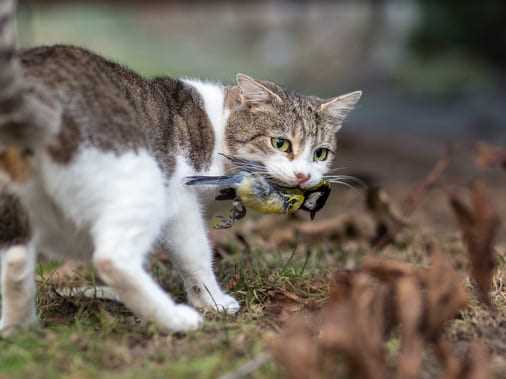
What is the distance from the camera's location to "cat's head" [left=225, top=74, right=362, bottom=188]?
10.8 ft

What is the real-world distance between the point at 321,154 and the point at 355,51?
9387 mm

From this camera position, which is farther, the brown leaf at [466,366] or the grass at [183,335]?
the grass at [183,335]

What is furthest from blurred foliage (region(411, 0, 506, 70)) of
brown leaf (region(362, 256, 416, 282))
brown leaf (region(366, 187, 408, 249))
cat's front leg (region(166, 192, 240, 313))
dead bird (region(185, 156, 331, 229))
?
brown leaf (region(362, 256, 416, 282))

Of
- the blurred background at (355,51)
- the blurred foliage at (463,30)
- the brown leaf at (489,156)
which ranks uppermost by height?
the brown leaf at (489,156)

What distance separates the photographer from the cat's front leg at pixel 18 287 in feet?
8.73

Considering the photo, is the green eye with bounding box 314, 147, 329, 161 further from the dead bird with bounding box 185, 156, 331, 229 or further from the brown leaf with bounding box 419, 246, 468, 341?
the brown leaf with bounding box 419, 246, 468, 341

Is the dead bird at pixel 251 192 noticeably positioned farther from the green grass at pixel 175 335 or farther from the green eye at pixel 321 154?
the green grass at pixel 175 335

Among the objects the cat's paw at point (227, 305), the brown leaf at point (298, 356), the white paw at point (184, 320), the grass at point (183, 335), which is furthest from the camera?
the cat's paw at point (227, 305)

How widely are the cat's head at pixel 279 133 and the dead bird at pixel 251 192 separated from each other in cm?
4

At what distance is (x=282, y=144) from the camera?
11.1 ft

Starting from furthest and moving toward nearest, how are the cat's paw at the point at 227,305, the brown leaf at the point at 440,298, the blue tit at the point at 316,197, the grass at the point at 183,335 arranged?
the blue tit at the point at 316,197 < the cat's paw at the point at 227,305 < the grass at the point at 183,335 < the brown leaf at the point at 440,298

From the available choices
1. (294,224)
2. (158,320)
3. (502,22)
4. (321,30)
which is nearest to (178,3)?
(321,30)

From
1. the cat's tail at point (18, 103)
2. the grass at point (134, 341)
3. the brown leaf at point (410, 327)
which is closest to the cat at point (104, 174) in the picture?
the cat's tail at point (18, 103)

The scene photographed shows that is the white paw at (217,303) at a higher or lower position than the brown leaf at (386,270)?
lower
